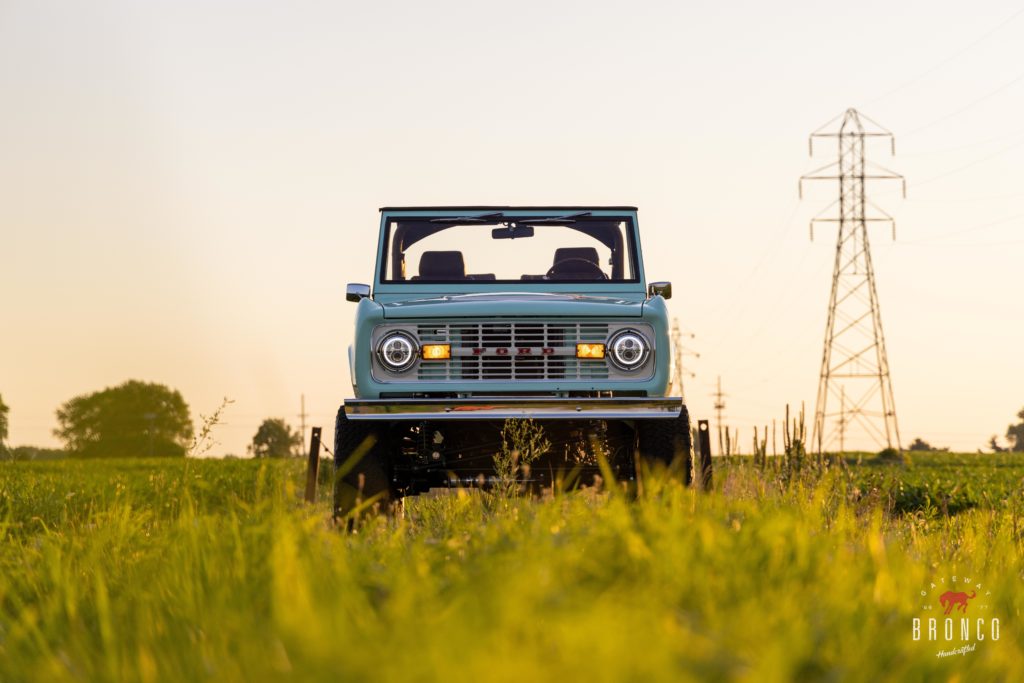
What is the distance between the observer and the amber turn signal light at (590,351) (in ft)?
25.5

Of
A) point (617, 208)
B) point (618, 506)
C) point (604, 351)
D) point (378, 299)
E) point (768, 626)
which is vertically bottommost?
point (768, 626)

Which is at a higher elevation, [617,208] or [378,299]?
[617,208]

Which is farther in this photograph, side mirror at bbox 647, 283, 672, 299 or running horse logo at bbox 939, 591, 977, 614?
side mirror at bbox 647, 283, 672, 299

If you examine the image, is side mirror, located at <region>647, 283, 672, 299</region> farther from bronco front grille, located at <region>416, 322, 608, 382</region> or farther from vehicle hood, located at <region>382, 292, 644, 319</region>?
bronco front grille, located at <region>416, 322, 608, 382</region>

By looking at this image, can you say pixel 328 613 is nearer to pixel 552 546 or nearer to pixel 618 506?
pixel 552 546

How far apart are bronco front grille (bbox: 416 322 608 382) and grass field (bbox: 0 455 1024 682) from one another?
2.36m

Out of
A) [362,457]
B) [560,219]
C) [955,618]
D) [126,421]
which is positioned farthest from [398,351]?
[126,421]

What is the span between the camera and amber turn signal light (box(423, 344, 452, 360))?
25.4 feet

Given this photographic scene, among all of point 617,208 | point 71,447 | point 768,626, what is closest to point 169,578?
point 768,626

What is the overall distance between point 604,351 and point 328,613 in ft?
16.5

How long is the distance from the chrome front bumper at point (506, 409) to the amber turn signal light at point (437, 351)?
39cm

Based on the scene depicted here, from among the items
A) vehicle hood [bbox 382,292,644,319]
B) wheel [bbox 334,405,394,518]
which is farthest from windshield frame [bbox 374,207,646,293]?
wheel [bbox 334,405,394,518]

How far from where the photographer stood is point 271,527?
14.6 ft

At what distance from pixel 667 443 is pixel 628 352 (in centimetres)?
68
